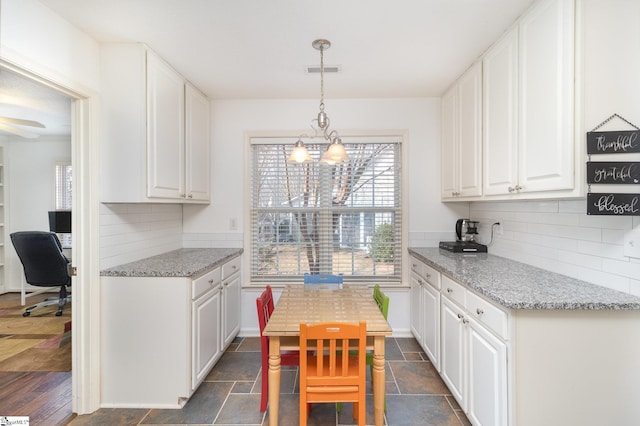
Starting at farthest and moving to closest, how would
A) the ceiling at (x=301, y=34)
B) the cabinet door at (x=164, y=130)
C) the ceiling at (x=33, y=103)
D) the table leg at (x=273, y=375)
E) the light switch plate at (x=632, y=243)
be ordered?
the ceiling at (x=33, y=103) < the cabinet door at (x=164, y=130) < the ceiling at (x=301, y=34) < the table leg at (x=273, y=375) < the light switch plate at (x=632, y=243)

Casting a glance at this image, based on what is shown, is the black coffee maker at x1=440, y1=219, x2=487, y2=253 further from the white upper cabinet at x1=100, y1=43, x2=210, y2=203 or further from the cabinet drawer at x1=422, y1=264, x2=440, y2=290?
the white upper cabinet at x1=100, y1=43, x2=210, y2=203

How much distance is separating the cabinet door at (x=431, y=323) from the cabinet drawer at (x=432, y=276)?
0.05m

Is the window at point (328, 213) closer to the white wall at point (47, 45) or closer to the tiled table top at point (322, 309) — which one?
the tiled table top at point (322, 309)

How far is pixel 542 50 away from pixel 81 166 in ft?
9.12

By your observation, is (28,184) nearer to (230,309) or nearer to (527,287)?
(230,309)

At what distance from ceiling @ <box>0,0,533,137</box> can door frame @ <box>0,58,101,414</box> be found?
22.2 inches

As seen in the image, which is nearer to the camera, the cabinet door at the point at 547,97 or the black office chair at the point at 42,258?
the cabinet door at the point at 547,97

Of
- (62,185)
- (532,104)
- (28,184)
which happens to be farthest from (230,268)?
(28,184)

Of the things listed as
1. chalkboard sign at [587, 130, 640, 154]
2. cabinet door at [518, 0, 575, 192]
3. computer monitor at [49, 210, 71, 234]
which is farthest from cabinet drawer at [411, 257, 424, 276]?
computer monitor at [49, 210, 71, 234]

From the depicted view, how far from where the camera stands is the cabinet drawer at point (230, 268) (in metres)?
2.67

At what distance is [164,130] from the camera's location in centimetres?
229

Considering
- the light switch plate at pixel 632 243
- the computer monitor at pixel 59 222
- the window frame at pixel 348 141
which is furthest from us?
the computer monitor at pixel 59 222

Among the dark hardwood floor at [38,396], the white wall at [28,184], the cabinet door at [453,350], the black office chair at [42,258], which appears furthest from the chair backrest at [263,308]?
the white wall at [28,184]

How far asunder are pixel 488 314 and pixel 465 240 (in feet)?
5.08
